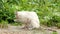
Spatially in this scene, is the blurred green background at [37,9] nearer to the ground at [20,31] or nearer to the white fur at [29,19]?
the ground at [20,31]

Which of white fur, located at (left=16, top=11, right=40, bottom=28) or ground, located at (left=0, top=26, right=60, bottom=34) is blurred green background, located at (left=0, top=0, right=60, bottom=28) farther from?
white fur, located at (left=16, top=11, right=40, bottom=28)

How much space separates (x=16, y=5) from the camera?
8227mm

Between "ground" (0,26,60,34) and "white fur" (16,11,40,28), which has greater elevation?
"white fur" (16,11,40,28)

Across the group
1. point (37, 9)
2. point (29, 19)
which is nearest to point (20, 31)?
point (29, 19)

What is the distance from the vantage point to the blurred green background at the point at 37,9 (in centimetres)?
727

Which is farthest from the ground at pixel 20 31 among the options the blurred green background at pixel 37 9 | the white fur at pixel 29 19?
the blurred green background at pixel 37 9

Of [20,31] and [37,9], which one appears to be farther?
[37,9]

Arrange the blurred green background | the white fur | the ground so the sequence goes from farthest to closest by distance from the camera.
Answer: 1. the blurred green background
2. the white fur
3. the ground

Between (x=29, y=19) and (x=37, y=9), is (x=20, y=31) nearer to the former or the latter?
(x=29, y=19)

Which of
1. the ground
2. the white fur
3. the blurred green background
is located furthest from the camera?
the blurred green background

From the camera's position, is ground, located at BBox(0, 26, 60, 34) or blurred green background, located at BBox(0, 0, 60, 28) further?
blurred green background, located at BBox(0, 0, 60, 28)

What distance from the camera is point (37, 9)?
320 inches

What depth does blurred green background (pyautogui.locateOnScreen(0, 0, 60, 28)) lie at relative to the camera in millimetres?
7266

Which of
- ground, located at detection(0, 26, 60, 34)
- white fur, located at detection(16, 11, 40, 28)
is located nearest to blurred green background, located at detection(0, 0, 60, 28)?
ground, located at detection(0, 26, 60, 34)
